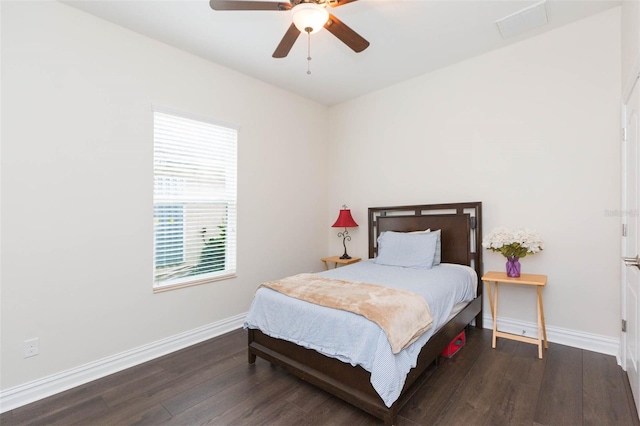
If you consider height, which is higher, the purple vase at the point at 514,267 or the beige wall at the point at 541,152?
the beige wall at the point at 541,152

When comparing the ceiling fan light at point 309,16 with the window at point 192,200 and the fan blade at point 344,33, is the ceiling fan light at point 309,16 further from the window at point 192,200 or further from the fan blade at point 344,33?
the window at point 192,200

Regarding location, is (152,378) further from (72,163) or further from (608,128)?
(608,128)

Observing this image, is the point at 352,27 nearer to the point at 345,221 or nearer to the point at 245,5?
the point at 245,5

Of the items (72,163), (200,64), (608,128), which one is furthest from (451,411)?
(200,64)

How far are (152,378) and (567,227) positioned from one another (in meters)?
3.87

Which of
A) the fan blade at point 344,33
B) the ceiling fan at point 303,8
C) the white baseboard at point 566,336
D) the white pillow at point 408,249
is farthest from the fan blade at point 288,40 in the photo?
the white baseboard at point 566,336

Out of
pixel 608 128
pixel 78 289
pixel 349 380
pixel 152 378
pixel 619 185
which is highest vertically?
pixel 608 128

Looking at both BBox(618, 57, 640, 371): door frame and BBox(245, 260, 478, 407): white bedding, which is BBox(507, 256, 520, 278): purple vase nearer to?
BBox(245, 260, 478, 407): white bedding

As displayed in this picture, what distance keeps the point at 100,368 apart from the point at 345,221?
300 centimetres

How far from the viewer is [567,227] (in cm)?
290

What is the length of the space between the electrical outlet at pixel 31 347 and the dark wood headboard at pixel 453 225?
3543 mm

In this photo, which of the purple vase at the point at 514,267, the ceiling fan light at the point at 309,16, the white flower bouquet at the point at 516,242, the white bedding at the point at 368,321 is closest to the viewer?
the white bedding at the point at 368,321

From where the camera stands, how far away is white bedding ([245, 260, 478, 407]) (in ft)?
5.91

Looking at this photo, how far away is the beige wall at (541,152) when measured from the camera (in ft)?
8.96
